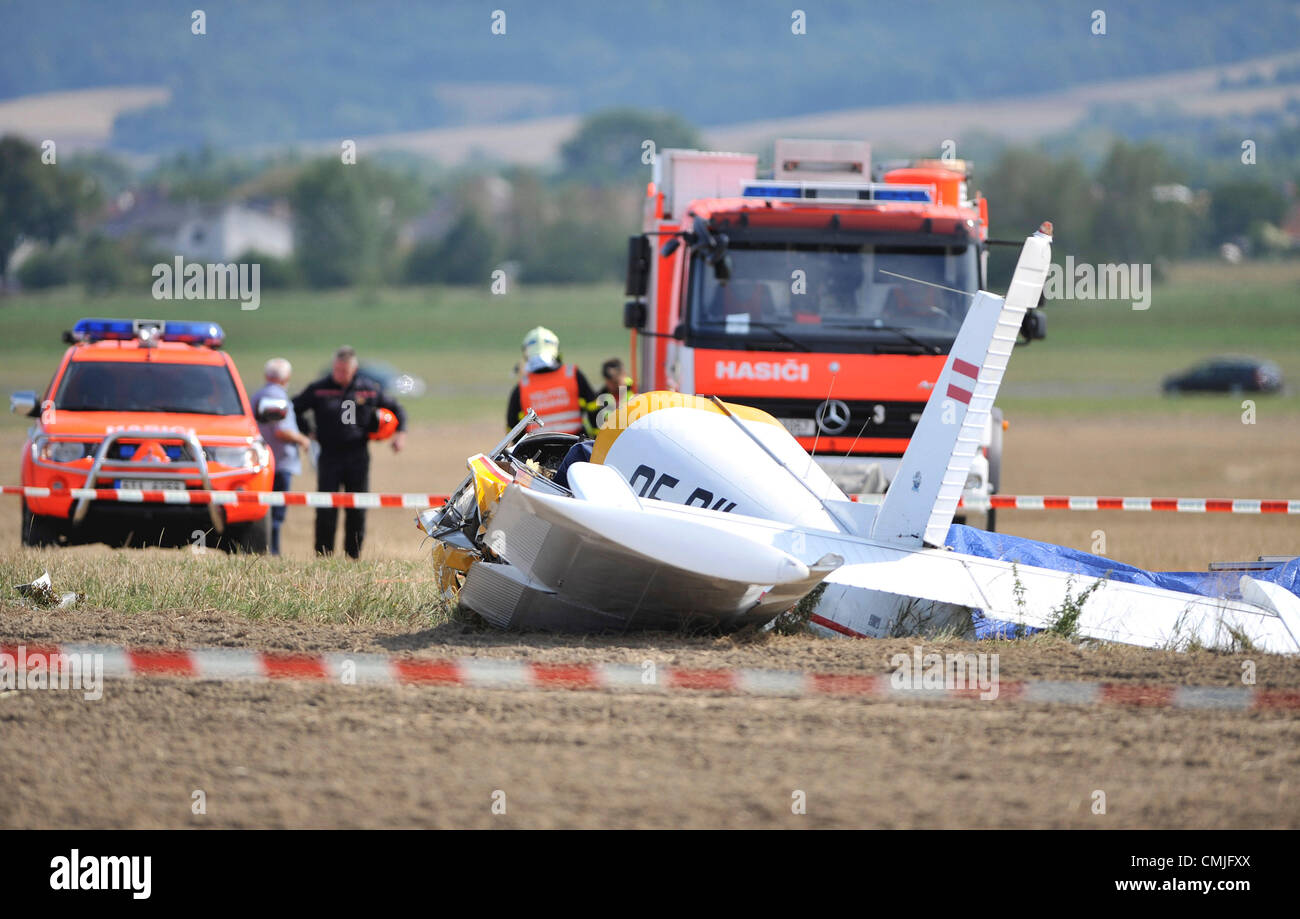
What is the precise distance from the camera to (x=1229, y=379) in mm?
52625

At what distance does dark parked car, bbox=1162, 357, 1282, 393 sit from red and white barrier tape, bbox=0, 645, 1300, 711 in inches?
1929

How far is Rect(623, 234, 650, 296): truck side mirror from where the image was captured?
13.2 metres

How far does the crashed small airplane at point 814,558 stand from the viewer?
6953mm

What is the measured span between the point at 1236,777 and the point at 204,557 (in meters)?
7.81

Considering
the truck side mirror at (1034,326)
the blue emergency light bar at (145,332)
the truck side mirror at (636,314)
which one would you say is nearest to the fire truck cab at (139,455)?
the blue emergency light bar at (145,332)

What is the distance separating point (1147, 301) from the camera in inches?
3159

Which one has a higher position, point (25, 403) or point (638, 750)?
point (25, 403)

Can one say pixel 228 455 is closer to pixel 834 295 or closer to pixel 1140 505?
pixel 834 295

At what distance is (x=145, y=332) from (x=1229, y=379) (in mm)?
45854

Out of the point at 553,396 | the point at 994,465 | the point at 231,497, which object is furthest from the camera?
the point at 994,465

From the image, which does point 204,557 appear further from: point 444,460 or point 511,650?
point 444,460

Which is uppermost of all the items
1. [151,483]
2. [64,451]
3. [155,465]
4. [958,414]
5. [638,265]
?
[638,265]

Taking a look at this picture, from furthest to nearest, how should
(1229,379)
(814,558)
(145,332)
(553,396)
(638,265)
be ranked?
(1229,379) < (145,332) < (638,265) < (553,396) < (814,558)

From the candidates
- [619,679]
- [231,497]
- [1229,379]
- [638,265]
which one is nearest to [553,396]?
[638,265]
